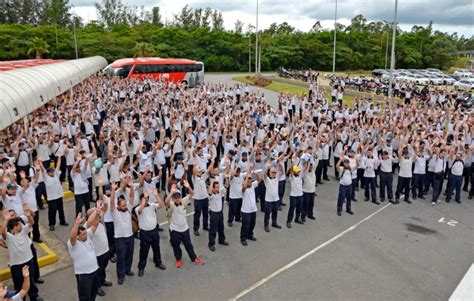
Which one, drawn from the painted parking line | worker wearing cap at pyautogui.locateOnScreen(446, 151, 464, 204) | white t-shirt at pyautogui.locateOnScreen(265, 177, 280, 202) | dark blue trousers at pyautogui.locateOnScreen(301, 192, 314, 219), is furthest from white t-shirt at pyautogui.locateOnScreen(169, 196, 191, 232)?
worker wearing cap at pyautogui.locateOnScreen(446, 151, 464, 204)

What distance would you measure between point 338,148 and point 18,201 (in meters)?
8.26

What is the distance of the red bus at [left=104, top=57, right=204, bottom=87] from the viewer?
33.5 m

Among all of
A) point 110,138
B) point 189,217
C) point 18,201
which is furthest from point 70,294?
point 110,138

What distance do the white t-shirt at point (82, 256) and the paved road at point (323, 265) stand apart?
3.27 feet

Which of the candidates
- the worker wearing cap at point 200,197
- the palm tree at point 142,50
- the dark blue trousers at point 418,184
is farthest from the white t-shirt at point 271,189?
the palm tree at point 142,50

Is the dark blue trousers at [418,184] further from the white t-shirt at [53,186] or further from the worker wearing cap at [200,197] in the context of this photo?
the white t-shirt at [53,186]

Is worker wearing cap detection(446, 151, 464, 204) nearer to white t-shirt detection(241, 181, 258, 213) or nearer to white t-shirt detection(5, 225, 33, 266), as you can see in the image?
white t-shirt detection(241, 181, 258, 213)

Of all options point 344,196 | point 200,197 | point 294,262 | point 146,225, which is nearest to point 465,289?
point 294,262

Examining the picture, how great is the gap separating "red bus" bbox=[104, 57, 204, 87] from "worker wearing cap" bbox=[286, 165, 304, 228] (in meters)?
25.3

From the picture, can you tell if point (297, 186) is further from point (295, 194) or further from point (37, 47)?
point (37, 47)

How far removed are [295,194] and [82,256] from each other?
467 centimetres

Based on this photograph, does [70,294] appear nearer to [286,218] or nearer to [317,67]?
[286,218]

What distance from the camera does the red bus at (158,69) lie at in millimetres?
33500

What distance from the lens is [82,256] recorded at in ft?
17.7
